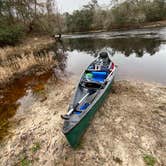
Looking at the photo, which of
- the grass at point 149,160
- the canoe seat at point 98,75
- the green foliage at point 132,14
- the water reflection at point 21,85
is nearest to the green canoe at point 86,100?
the canoe seat at point 98,75

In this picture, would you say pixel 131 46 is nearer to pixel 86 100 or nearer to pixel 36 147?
pixel 86 100

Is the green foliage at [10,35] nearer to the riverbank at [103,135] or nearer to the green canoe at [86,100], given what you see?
the green canoe at [86,100]

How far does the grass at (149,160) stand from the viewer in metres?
3.48

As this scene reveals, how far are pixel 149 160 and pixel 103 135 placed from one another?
1.23 m

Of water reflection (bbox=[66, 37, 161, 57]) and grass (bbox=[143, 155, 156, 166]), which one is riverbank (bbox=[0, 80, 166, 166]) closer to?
grass (bbox=[143, 155, 156, 166])

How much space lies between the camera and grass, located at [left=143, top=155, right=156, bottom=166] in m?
3.48

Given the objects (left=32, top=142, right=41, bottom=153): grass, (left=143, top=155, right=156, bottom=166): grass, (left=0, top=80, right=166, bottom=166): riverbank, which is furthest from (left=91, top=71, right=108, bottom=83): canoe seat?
(left=143, top=155, right=156, bottom=166): grass

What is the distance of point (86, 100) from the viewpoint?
5.12 metres

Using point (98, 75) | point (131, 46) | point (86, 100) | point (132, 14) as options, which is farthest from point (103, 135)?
point (132, 14)

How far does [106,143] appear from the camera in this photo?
4.11 meters

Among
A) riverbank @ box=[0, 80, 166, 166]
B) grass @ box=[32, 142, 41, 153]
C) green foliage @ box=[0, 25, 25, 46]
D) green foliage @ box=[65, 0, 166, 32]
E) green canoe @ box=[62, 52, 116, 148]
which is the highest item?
green foliage @ box=[65, 0, 166, 32]

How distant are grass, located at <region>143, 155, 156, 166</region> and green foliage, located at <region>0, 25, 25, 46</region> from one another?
17.3 metres

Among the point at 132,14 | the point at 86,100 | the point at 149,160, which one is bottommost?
the point at 149,160

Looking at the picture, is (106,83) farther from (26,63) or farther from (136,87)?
(26,63)
